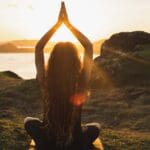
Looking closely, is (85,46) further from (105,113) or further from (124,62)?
(124,62)

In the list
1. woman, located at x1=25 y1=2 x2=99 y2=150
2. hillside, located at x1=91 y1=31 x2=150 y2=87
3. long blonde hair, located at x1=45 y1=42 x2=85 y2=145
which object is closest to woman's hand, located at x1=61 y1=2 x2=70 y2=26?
woman, located at x1=25 y1=2 x2=99 y2=150

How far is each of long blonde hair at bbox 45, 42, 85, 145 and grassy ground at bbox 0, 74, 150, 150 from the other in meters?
6.65

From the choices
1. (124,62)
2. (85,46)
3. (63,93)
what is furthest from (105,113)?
(63,93)

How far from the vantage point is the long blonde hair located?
7102 mm

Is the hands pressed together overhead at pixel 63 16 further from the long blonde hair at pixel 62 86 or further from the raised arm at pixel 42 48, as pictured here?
the long blonde hair at pixel 62 86

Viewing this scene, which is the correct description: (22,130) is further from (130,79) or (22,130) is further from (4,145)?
(130,79)

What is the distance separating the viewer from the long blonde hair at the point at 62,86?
23.3 ft

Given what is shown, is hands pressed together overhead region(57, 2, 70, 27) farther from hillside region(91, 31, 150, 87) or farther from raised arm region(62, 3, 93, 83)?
hillside region(91, 31, 150, 87)

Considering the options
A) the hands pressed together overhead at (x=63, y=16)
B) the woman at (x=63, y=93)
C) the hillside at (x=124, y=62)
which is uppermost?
the hands pressed together overhead at (x=63, y=16)

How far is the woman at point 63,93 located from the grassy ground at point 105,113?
20.2 ft

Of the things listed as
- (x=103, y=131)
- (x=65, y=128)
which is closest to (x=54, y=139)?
(x=65, y=128)

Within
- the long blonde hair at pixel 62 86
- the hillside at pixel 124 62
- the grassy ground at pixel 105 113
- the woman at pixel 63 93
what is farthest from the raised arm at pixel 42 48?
the hillside at pixel 124 62

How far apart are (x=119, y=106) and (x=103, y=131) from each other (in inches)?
278

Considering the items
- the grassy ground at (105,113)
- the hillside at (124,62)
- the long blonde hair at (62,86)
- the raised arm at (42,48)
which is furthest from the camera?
the hillside at (124,62)
